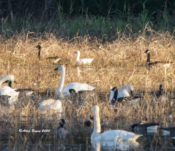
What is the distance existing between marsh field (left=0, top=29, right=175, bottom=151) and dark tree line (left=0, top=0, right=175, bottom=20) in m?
5.87

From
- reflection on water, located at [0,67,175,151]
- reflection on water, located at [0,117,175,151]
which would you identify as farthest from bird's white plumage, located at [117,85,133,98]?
reflection on water, located at [0,117,175,151]

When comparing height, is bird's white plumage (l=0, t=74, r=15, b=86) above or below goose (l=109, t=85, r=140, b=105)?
above

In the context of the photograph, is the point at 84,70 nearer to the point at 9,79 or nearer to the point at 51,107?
the point at 9,79

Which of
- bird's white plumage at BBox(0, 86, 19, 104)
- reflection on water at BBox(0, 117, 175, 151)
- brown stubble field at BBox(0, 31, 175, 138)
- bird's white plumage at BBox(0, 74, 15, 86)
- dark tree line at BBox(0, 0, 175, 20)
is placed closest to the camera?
reflection on water at BBox(0, 117, 175, 151)

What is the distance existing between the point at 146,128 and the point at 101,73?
569 cm

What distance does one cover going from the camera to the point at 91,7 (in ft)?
81.4

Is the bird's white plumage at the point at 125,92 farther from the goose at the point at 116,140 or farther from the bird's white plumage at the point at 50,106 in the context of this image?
the goose at the point at 116,140

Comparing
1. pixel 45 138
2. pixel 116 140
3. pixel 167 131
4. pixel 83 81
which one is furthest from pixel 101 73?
pixel 116 140

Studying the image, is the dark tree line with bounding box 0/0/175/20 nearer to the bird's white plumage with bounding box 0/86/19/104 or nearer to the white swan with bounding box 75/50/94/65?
the white swan with bounding box 75/50/94/65

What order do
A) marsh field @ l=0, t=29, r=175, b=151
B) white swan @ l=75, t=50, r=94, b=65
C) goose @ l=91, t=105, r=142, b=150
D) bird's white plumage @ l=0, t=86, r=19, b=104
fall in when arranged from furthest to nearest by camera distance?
white swan @ l=75, t=50, r=94, b=65 → bird's white plumage @ l=0, t=86, r=19, b=104 → marsh field @ l=0, t=29, r=175, b=151 → goose @ l=91, t=105, r=142, b=150

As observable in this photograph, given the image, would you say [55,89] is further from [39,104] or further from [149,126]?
[149,126]

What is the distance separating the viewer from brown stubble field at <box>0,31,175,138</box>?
26.9 ft

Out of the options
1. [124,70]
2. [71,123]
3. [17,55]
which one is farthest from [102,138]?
[17,55]

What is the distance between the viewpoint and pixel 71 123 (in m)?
7.70
